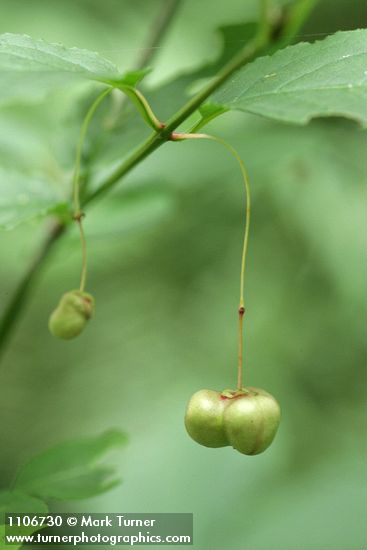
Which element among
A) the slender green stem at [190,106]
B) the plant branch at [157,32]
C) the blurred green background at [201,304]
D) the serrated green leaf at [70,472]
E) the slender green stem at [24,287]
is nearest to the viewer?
the slender green stem at [190,106]

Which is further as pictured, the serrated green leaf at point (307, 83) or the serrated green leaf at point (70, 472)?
the serrated green leaf at point (70, 472)

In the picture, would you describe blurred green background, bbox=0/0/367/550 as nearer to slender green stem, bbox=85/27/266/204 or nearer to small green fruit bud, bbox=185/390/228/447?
slender green stem, bbox=85/27/266/204

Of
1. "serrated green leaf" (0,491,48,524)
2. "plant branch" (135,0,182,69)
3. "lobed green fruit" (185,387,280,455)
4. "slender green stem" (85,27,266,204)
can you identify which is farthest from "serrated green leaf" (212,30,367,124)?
"plant branch" (135,0,182,69)

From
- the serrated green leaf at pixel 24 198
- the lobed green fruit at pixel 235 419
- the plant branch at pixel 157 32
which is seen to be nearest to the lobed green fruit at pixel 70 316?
the serrated green leaf at pixel 24 198

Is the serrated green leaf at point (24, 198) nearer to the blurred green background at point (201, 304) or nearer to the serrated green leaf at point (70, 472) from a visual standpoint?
the blurred green background at point (201, 304)

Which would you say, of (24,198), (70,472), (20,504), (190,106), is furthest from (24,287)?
(190,106)

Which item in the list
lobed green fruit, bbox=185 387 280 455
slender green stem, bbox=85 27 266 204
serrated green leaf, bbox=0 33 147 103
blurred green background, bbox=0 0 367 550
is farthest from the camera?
blurred green background, bbox=0 0 367 550
